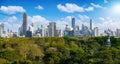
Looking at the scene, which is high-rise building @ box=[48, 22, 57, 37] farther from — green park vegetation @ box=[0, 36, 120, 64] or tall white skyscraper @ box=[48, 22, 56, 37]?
green park vegetation @ box=[0, 36, 120, 64]

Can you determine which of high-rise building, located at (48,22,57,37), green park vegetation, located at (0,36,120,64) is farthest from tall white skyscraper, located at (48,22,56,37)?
green park vegetation, located at (0,36,120,64)

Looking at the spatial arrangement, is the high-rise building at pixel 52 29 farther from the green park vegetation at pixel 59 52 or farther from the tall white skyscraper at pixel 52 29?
the green park vegetation at pixel 59 52

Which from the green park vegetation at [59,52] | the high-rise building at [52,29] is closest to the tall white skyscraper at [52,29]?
the high-rise building at [52,29]

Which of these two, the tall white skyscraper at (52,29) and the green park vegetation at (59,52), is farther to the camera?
the tall white skyscraper at (52,29)

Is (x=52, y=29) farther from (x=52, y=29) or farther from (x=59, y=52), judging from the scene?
(x=59, y=52)

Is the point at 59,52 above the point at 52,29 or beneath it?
beneath

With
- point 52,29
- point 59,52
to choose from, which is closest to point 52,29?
point 52,29

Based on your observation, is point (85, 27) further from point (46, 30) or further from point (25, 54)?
point (25, 54)

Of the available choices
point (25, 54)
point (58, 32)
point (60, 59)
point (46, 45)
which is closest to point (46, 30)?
point (58, 32)
